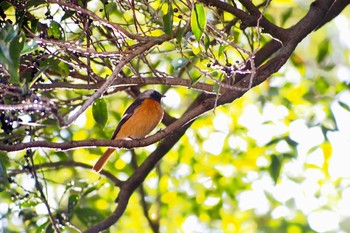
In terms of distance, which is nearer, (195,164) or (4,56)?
(4,56)

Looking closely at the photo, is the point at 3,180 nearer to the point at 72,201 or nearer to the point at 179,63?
the point at 72,201

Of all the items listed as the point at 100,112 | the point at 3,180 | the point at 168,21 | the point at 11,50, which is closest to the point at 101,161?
the point at 3,180

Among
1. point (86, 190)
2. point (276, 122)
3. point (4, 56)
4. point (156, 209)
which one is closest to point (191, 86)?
point (4, 56)

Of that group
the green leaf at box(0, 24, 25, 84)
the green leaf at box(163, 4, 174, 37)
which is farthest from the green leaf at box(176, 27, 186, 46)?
the green leaf at box(0, 24, 25, 84)

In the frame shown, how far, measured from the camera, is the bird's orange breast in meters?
6.52

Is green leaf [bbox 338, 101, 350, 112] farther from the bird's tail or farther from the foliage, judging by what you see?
the bird's tail

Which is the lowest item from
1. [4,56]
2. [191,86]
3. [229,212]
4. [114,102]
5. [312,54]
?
[4,56]

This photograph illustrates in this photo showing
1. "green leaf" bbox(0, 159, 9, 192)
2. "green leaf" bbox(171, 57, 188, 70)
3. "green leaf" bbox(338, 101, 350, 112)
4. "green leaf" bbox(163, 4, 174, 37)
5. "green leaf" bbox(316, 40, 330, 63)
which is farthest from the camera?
"green leaf" bbox(316, 40, 330, 63)

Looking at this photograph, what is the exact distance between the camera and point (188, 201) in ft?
23.5

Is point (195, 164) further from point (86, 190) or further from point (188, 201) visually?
point (86, 190)

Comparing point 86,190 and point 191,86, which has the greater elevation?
point 86,190

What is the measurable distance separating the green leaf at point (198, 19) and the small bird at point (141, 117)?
106 inches

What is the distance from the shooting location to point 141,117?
6730mm

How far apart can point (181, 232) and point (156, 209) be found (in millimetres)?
521
